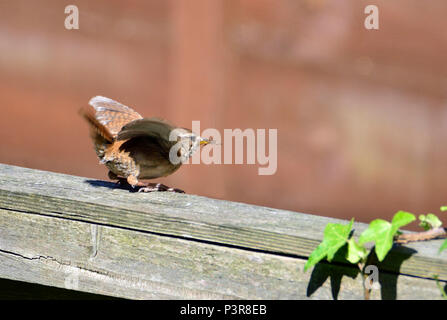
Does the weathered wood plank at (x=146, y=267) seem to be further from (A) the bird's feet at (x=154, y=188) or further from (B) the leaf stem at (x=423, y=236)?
(A) the bird's feet at (x=154, y=188)

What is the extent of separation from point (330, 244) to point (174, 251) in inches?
11.8

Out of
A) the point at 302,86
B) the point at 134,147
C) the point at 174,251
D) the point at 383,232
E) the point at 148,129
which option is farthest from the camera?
the point at 302,86

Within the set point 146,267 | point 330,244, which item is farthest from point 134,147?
point 330,244

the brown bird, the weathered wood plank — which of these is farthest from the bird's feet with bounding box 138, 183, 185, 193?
the weathered wood plank

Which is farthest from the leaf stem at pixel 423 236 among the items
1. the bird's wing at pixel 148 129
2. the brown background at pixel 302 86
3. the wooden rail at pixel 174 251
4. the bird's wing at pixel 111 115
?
the brown background at pixel 302 86

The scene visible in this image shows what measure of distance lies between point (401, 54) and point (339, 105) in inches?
11.0

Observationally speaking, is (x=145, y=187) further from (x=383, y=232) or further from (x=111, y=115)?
A: (x=383, y=232)

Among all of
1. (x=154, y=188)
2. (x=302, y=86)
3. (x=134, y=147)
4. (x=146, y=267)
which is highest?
(x=302, y=86)

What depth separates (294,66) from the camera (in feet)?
7.45

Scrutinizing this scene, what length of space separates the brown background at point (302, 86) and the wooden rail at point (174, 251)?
986 millimetres

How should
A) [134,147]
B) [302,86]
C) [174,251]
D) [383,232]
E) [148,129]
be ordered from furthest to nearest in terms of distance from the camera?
[302,86] → [134,147] → [148,129] → [174,251] → [383,232]

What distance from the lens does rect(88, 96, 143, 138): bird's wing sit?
1.70m

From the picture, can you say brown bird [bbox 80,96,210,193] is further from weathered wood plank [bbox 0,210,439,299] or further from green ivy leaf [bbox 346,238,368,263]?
green ivy leaf [bbox 346,238,368,263]

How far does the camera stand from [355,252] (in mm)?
1039
